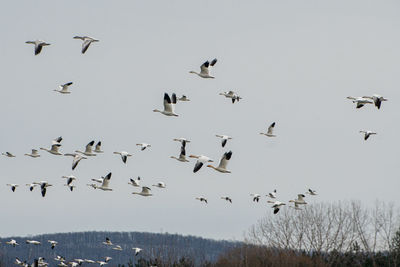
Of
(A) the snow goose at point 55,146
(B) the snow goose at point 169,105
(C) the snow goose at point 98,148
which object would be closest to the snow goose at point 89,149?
(C) the snow goose at point 98,148

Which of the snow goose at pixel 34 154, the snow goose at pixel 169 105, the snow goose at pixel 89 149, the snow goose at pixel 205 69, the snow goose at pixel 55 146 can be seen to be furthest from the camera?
the snow goose at pixel 34 154

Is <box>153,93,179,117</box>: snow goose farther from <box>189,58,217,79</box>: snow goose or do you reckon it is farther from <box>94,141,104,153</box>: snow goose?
<box>94,141,104,153</box>: snow goose

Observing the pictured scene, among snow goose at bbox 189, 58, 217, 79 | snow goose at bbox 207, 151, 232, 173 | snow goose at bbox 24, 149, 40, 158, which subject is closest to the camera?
snow goose at bbox 207, 151, 232, 173

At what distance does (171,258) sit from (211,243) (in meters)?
143

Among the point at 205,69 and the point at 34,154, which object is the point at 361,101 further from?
the point at 34,154

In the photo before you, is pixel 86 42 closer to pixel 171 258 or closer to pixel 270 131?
pixel 270 131

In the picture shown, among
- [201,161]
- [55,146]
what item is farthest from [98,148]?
[201,161]

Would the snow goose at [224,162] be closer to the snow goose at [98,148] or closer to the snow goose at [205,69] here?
the snow goose at [205,69]

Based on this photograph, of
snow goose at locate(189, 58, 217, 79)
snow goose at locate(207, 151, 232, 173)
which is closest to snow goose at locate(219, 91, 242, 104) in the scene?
snow goose at locate(189, 58, 217, 79)

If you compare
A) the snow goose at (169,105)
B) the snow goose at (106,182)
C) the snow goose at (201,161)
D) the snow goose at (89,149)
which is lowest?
the snow goose at (201,161)

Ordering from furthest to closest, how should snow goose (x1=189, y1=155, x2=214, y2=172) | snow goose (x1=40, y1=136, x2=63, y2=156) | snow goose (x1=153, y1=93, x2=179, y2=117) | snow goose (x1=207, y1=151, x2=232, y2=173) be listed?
snow goose (x1=40, y1=136, x2=63, y2=156) → snow goose (x1=153, y1=93, x2=179, y2=117) → snow goose (x1=207, y1=151, x2=232, y2=173) → snow goose (x1=189, y1=155, x2=214, y2=172)

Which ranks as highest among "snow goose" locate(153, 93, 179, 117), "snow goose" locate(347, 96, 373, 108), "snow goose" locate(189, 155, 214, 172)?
"snow goose" locate(347, 96, 373, 108)

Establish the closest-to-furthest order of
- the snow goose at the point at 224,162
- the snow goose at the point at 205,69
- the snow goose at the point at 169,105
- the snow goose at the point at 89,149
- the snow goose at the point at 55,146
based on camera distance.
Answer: the snow goose at the point at 224,162
the snow goose at the point at 169,105
the snow goose at the point at 205,69
the snow goose at the point at 89,149
the snow goose at the point at 55,146

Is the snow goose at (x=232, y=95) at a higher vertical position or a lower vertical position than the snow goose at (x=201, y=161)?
higher
